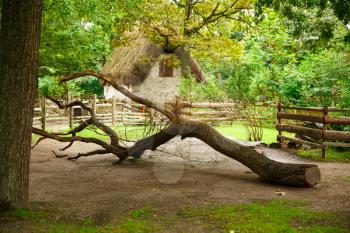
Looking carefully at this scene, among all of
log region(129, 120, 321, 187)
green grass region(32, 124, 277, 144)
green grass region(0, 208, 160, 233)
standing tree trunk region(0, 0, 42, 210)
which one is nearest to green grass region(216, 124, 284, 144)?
green grass region(32, 124, 277, 144)

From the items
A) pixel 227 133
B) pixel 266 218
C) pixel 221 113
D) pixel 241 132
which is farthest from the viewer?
pixel 221 113

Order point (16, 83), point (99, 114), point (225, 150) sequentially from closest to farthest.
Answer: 1. point (16, 83)
2. point (225, 150)
3. point (99, 114)

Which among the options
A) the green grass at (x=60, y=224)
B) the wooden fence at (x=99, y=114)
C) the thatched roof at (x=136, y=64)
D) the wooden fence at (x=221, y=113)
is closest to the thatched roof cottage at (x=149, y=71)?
the thatched roof at (x=136, y=64)

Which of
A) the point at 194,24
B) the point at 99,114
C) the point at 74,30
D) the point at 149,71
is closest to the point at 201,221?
the point at 74,30

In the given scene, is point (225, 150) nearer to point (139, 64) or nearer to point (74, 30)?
point (74, 30)

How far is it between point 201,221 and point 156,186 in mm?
2329

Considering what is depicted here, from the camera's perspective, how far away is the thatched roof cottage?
26.9 metres

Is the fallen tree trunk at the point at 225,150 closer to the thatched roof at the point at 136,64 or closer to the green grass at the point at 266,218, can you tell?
the green grass at the point at 266,218

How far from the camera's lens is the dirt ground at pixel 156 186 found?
252 inches

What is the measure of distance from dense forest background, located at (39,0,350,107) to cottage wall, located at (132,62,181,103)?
4601 millimetres

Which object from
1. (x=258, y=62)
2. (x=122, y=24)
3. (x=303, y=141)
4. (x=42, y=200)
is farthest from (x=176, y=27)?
(x=42, y=200)

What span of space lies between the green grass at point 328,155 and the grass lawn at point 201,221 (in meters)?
5.52

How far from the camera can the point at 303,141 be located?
12523 millimetres

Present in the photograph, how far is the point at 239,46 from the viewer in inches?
923
